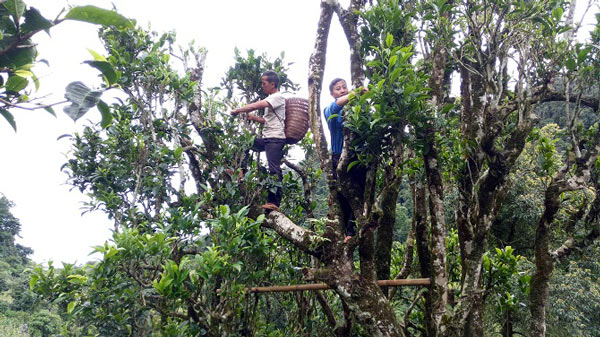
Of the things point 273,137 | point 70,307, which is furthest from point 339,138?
point 70,307

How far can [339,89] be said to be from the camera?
3.48 metres

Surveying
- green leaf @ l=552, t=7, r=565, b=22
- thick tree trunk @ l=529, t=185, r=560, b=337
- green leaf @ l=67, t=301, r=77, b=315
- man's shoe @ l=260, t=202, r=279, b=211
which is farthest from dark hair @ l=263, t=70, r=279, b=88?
thick tree trunk @ l=529, t=185, r=560, b=337

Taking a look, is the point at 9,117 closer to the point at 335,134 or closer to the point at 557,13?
the point at 335,134

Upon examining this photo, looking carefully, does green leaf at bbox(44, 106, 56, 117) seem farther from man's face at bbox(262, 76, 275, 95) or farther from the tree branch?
man's face at bbox(262, 76, 275, 95)

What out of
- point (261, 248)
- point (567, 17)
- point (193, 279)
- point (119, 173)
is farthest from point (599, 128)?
point (119, 173)

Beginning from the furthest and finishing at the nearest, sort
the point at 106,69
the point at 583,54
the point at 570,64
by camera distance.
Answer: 1. the point at 570,64
2. the point at 583,54
3. the point at 106,69

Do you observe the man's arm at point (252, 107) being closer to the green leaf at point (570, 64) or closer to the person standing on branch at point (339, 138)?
the person standing on branch at point (339, 138)

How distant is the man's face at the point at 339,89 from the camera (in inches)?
136

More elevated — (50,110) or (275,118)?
(275,118)

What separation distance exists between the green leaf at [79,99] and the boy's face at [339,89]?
279cm

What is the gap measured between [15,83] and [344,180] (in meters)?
2.27

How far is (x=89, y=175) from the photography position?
10.8ft

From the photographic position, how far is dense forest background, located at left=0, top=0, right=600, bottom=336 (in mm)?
2389

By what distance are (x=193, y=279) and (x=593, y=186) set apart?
10.7ft
